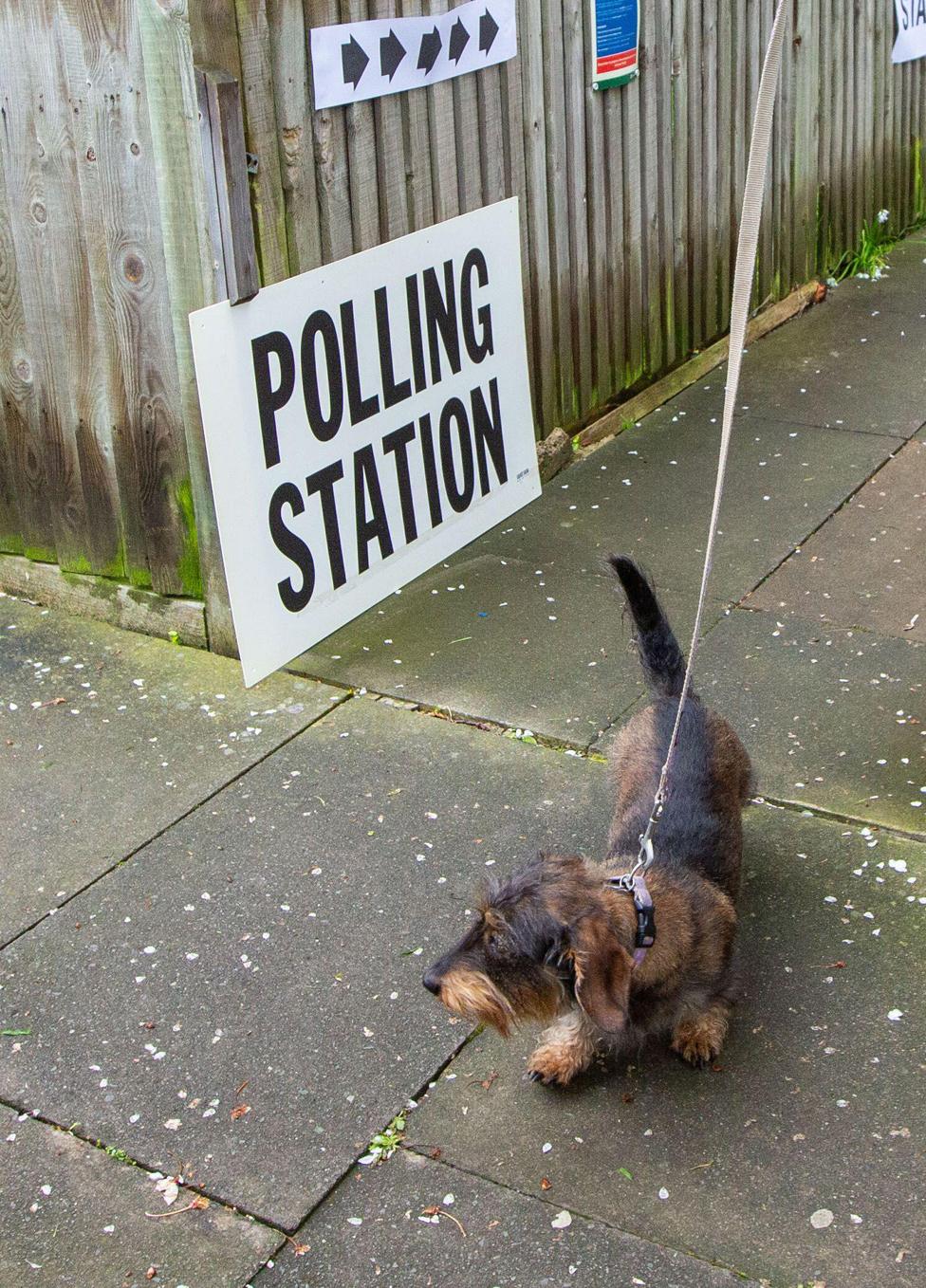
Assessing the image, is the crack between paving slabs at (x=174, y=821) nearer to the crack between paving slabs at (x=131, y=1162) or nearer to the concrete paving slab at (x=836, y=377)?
the crack between paving slabs at (x=131, y=1162)

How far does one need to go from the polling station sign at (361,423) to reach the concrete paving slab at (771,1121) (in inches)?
85.1

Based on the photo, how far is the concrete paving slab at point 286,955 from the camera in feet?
10.8

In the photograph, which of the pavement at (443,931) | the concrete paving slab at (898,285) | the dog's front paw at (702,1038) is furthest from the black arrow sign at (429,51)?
the concrete paving slab at (898,285)

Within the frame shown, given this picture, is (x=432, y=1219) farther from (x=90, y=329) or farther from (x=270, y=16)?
(x=270, y=16)

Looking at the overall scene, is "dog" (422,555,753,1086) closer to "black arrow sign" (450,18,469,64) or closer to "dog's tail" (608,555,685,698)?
"dog's tail" (608,555,685,698)

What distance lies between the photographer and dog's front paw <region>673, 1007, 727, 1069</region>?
11.2 ft

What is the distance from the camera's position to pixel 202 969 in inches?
149

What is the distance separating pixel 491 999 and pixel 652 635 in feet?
4.70

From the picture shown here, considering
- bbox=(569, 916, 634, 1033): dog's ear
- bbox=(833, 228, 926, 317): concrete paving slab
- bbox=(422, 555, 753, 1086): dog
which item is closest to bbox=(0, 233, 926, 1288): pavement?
bbox=(422, 555, 753, 1086): dog

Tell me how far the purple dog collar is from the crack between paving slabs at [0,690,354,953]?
1.73 metres

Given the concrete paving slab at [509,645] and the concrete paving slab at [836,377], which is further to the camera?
the concrete paving slab at [836,377]

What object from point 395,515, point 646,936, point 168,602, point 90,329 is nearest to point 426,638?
point 395,515

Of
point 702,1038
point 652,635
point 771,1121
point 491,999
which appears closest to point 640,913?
point 491,999

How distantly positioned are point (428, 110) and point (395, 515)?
160 cm
